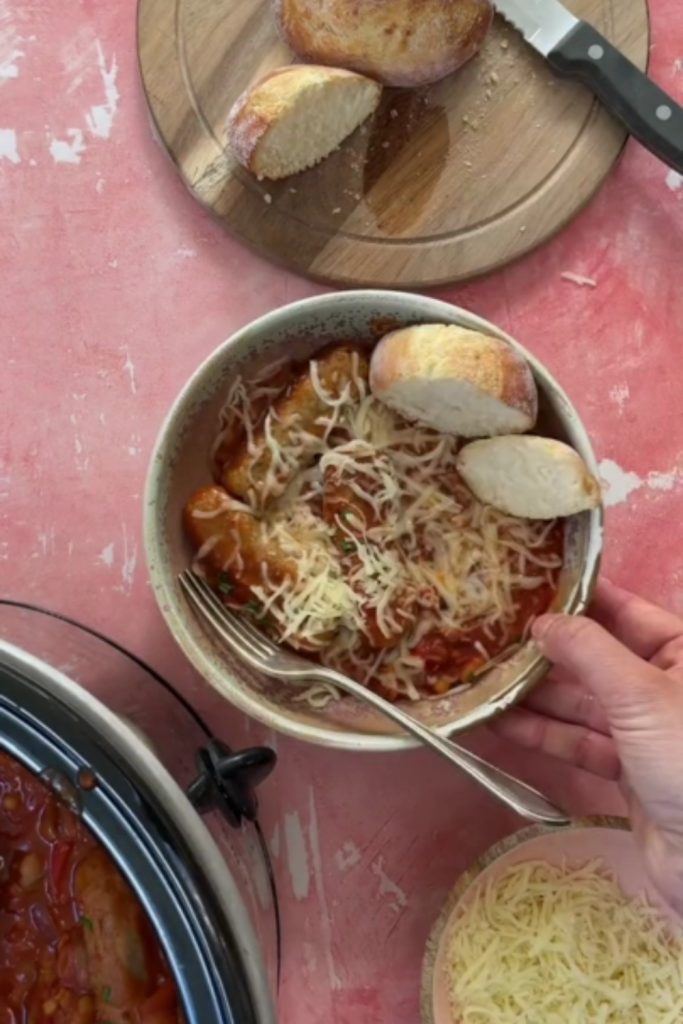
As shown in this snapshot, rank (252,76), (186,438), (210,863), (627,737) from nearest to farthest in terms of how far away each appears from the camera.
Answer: (210,863) → (627,737) → (186,438) → (252,76)

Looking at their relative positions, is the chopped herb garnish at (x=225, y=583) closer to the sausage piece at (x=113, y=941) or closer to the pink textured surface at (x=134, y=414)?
the pink textured surface at (x=134, y=414)

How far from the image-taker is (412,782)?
52.5 inches

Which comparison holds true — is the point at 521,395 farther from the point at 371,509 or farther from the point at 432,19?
the point at 432,19

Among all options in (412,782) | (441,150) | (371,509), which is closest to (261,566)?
(371,509)

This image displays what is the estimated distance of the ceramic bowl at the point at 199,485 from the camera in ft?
3.75

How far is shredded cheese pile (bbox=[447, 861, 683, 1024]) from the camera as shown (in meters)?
1.24

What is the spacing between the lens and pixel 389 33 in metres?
1.22

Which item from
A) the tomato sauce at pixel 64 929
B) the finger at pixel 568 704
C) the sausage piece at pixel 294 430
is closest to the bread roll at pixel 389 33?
the sausage piece at pixel 294 430

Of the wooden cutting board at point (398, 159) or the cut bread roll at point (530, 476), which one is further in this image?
the wooden cutting board at point (398, 159)

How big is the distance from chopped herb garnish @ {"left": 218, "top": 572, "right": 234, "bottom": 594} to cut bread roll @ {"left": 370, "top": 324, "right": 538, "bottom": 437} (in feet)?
0.81

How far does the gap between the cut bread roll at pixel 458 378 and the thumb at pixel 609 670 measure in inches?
8.6

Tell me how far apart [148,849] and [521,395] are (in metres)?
0.55

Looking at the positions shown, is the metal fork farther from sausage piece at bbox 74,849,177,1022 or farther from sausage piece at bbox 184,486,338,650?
sausage piece at bbox 74,849,177,1022

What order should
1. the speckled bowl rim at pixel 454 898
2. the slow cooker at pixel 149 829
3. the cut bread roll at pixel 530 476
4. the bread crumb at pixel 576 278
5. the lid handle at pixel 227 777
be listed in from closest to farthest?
the slow cooker at pixel 149 829
the lid handle at pixel 227 777
the cut bread roll at pixel 530 476
the speckled bowl rim at pixel 454 898
the bread crumb at pixel 576 278
